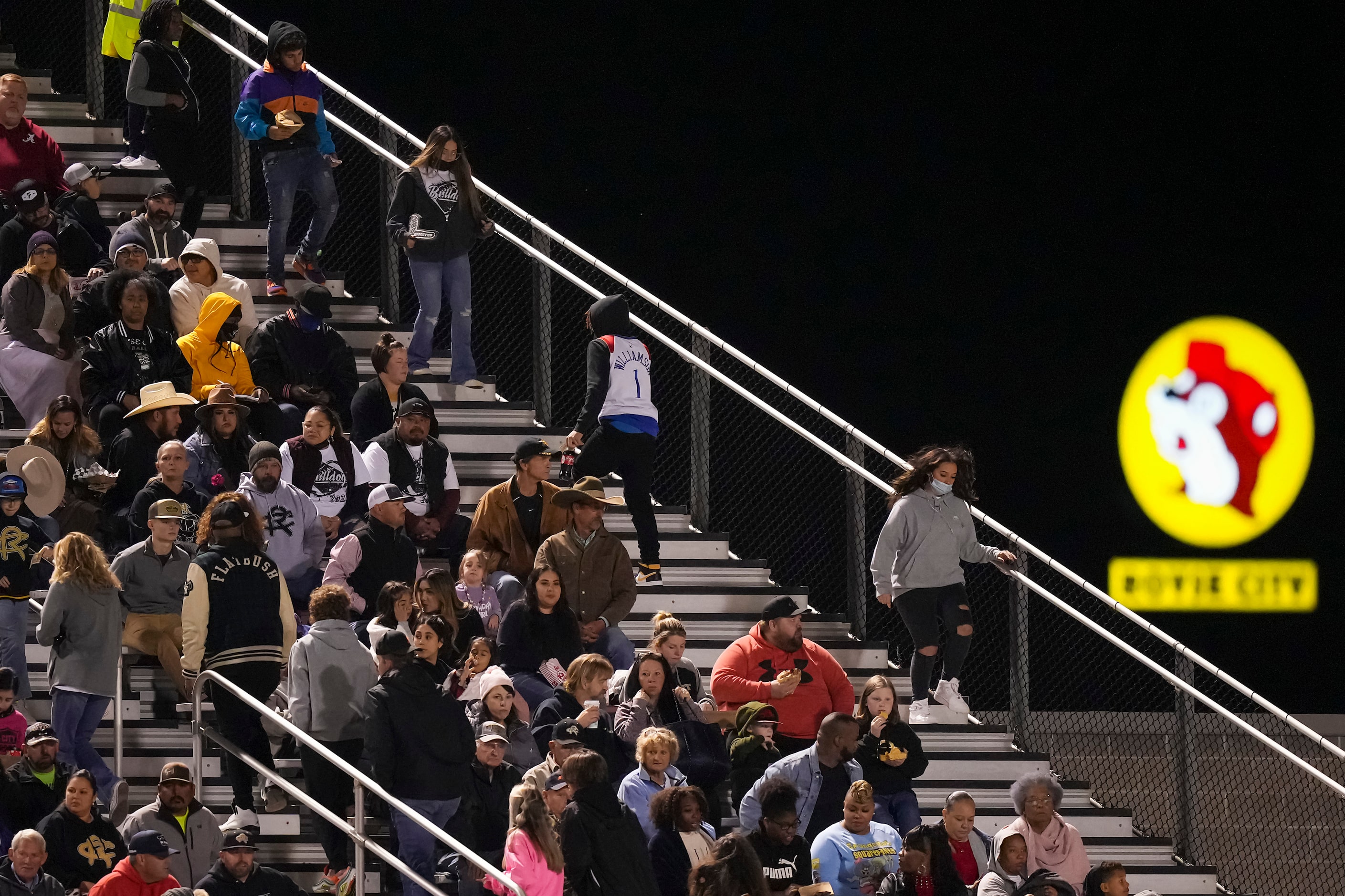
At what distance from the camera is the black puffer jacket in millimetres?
10453

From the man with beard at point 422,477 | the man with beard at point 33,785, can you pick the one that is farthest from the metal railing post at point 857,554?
the man with beard at point 33,785

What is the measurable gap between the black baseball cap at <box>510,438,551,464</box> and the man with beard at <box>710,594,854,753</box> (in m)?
1.47

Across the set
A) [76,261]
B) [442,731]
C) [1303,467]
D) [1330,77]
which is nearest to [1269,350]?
[1303,467]

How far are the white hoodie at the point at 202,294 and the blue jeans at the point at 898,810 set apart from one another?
4590 mm

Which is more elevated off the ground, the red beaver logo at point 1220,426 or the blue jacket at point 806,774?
the red beaver logo at point 1220,426

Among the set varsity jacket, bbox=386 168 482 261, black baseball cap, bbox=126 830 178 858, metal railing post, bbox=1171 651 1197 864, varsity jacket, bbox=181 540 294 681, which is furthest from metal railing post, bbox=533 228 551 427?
black baseball cap, bbox=126 830 178 858

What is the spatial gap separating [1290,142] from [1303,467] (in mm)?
2577

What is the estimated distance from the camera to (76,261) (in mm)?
14430

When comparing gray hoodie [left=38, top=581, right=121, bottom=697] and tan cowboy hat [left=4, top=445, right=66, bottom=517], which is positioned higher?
tan cowboy hat [left=4, top=445, right=66, bottom=517]

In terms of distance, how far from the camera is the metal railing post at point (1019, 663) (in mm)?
13422

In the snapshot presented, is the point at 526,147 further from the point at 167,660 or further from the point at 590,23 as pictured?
the point at 167,660

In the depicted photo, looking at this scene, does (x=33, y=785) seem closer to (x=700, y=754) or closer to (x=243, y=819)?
(x=243, y=819)

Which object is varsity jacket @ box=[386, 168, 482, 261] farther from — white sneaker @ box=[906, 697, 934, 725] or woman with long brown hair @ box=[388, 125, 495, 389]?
white sneaker @ box=[906, 697, 934, 725]

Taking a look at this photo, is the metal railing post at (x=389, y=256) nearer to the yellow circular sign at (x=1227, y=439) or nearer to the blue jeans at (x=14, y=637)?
the blue jeans at (x=14, y=637)
